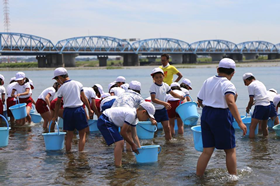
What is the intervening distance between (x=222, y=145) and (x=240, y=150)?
2851 millimetres

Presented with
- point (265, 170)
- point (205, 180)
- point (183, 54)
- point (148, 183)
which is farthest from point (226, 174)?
point (183, 54)

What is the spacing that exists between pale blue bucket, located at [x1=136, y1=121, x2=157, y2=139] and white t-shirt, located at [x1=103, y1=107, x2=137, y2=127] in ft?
7.22

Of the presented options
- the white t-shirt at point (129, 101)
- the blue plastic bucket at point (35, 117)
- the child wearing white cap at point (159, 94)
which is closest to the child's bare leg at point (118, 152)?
the white t-shirt at point (129, 101)

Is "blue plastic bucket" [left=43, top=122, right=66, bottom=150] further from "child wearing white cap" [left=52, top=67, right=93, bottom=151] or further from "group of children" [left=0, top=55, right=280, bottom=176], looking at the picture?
"child wearing white cap" [left=52, top=67, right=93, bottom=151]

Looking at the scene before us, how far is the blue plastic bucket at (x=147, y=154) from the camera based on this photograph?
268 inches

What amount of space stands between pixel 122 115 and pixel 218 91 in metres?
1.65

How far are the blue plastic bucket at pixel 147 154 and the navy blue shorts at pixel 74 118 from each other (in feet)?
4.49

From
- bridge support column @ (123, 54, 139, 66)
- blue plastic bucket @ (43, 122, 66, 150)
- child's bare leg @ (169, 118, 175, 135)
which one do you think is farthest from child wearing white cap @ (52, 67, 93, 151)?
bridge support column @ (123, 54, 139, 66)

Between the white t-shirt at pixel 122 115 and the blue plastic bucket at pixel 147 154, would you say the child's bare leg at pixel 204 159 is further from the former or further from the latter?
the white t-shirt at pixel 122 115

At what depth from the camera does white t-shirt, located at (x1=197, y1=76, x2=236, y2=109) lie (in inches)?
211

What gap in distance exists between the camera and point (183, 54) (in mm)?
142250

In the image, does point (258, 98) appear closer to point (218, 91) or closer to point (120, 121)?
point (218, 91)

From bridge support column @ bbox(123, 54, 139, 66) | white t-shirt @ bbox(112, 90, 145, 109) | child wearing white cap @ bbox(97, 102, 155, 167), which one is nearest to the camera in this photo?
child wearing white cap @ bbox(97, 102, 155, 167)

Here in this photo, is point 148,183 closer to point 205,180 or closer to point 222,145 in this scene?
point 205,180
